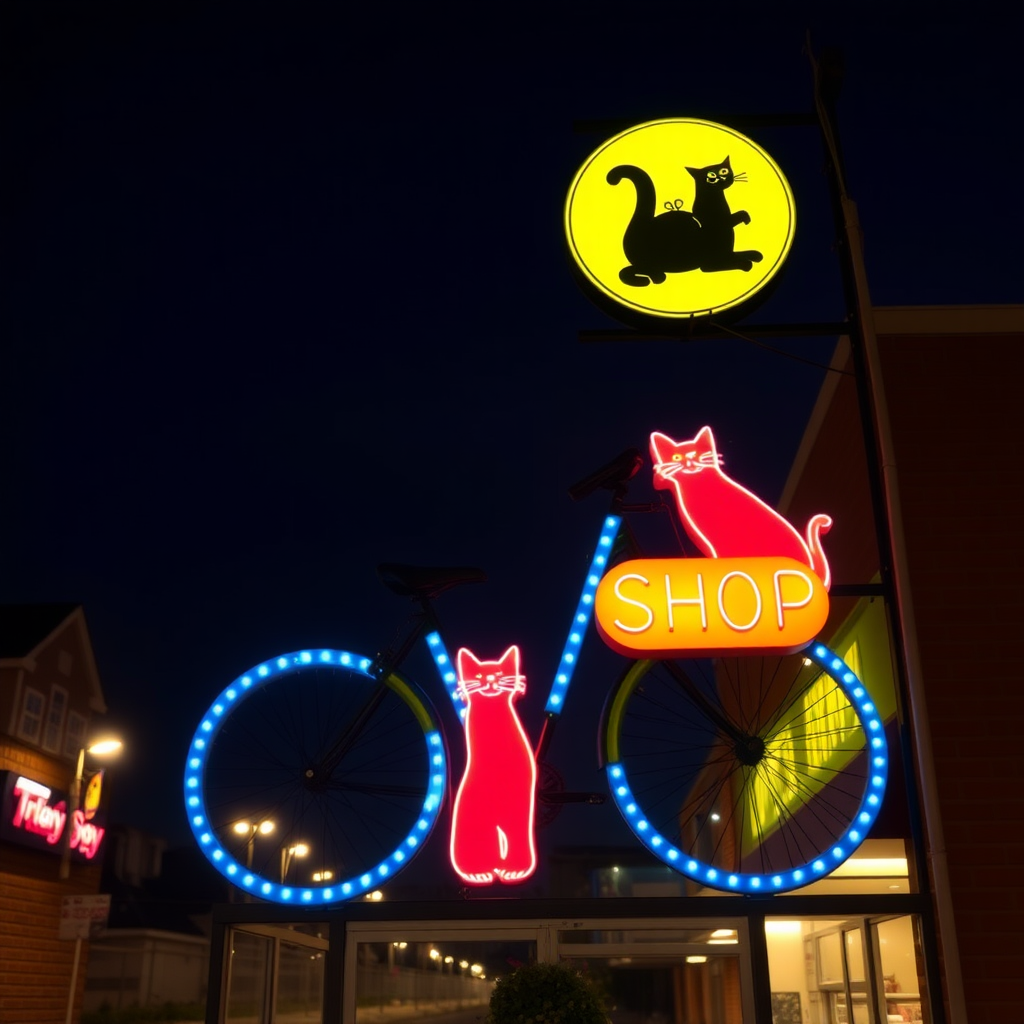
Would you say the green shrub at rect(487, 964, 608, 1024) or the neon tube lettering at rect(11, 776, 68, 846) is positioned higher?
the neon tube lettering at rect(11, 776, 68, 846)

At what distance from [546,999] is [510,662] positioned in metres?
1.99

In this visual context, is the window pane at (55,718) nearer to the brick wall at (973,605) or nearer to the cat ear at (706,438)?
the cat ear at (706,438)

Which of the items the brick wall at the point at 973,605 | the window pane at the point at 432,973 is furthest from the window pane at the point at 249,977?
the brick wall at the point at 973,605

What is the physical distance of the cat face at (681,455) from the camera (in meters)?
7.12

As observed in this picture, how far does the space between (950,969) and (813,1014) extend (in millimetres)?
4720

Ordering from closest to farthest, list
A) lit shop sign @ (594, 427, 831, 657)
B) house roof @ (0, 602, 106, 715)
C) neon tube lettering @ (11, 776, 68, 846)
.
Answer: lit shop sign @ (594, 427, 831, 657)
neon tube lettering @ (11, 776, 68, 846)
house roof @ (0, 602, 106, 715)

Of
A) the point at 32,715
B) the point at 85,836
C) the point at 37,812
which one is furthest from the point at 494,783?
the point at 85,836

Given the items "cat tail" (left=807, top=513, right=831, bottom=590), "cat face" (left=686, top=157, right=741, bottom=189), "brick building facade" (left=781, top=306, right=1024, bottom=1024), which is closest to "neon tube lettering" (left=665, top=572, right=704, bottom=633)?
"cat tail" (left=807, top=513, right=831, bottom=590)

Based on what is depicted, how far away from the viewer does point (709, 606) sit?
6.44m

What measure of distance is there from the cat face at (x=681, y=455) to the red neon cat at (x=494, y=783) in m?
1.56

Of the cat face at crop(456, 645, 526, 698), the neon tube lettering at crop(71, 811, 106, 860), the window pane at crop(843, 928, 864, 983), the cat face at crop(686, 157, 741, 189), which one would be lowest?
the window pane at crop(843, 928, 864, 983)

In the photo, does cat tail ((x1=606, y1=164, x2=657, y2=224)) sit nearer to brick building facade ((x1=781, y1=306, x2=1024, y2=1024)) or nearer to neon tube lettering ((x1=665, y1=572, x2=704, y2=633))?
brick building facade ((x1=781, y1=306, x2=1024, y2=1024))

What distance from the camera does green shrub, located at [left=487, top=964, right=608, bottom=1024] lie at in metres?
5.81

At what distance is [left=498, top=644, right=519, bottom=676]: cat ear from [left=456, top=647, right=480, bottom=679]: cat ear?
0.16 meters
